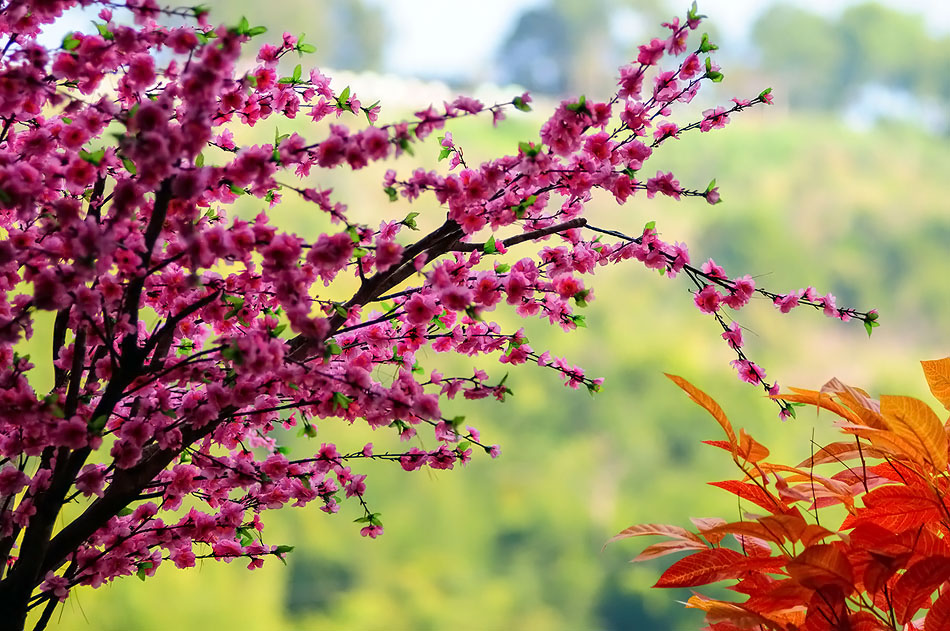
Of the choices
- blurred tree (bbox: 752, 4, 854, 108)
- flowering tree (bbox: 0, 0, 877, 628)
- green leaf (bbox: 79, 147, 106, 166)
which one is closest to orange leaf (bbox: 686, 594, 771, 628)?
flowering tree (bbox: 0, 0, 877, 628)

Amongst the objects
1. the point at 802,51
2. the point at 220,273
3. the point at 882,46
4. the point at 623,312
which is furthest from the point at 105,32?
the point at 882,46

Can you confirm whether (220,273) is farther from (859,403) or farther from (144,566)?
(859,403)

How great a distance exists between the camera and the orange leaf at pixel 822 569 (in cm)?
63

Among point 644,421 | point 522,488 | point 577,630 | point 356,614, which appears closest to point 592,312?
point 644,421

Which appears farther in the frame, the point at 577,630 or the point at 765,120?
the point at 765,120

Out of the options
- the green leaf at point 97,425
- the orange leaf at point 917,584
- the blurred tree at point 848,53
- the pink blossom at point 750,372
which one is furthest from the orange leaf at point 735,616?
the blurred tree at point 848,53

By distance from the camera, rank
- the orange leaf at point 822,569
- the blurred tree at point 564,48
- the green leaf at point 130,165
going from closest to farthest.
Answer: the orange leaf at point 822,569 < the green leaf at point 130,165 < the blurred tree at point 564,48

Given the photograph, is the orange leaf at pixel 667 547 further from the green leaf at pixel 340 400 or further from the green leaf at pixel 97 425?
the green leaf at pixel 97 425

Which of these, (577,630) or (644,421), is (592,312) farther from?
(577,630)

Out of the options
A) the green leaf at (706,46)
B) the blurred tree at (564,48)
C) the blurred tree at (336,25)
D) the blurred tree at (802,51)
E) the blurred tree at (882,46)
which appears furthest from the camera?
the blurred tree at (882,46)

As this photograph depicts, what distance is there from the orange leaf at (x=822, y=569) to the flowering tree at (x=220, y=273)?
285 millimetres

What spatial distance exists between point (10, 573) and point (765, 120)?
21.0 feet

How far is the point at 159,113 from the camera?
2.06 ft

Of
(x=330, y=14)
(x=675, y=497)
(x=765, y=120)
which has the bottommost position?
(x=675, y=497)
